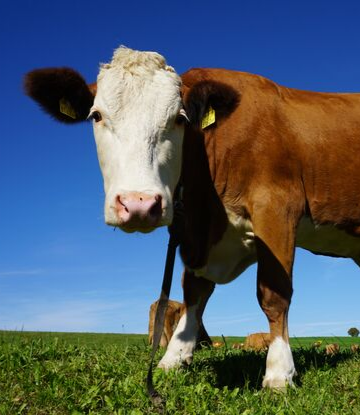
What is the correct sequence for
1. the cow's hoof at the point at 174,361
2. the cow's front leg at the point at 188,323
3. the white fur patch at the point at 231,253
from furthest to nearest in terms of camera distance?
1. the cow's front leg at the point at 188,323
2. the cow's hoof at the point at 174,361
3. the white fur patch at the point at 231,253

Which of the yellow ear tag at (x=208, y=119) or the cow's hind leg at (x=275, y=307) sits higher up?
the yellow ear tag at (x=208, y=119)

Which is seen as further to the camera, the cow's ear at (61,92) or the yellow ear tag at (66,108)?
the yellow ear tag at (66,108)

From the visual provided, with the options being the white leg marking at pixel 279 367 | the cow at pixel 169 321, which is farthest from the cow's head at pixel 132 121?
the cow at pixel 169 321

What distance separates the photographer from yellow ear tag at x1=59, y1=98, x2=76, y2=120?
672 cm

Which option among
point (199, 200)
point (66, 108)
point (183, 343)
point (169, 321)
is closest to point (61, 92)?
point (66, 108)

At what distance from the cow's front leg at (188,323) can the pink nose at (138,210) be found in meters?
2.76

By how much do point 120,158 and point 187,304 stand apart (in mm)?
2863

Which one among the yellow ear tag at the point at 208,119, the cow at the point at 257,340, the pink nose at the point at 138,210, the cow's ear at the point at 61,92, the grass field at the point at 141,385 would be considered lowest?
the grass field at the point at 141,385

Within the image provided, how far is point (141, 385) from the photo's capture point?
5777mm

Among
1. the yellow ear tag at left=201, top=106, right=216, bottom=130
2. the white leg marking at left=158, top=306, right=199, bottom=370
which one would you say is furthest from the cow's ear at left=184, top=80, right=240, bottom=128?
the white leg marking at left=158, top=306, right=199, bottom=370

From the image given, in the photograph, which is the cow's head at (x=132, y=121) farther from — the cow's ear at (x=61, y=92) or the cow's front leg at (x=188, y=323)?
the cow's front leg at (x=188, y=323)

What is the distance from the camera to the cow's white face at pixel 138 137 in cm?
495

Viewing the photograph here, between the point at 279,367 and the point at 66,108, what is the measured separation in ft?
11.8

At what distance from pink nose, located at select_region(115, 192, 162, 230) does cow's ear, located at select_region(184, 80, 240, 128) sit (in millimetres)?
1735
